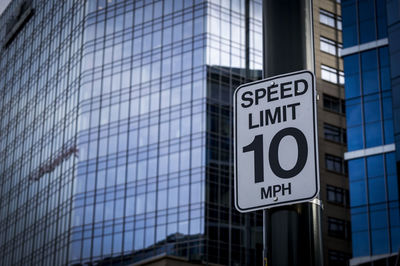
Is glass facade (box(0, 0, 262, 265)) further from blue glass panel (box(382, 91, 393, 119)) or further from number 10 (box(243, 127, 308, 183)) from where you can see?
number 10 (box(243, 127, 308, 183))

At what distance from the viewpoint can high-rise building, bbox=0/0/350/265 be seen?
71.3m

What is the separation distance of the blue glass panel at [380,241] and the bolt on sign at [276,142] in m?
51.8

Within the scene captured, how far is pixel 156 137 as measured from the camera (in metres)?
76.1

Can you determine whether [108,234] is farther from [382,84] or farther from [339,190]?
[382,84]

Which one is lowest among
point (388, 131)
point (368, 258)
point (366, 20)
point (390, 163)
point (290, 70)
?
point (290, 70)

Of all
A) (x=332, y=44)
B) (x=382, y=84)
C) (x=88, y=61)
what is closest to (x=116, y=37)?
(x=88, y=61)

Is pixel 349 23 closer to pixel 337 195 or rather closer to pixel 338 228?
pixel 337 195

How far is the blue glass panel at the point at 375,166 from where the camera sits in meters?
57.4

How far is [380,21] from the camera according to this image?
6116cm

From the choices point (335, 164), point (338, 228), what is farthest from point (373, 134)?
point (335, 164)

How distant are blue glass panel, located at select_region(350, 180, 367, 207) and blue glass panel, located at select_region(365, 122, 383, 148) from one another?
2847 mm

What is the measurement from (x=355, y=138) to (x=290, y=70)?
183 ft

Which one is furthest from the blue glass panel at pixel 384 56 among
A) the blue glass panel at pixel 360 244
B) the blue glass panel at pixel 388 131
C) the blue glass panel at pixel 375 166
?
the blue glass panel at pixel 360 244

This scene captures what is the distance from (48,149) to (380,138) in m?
44.7
